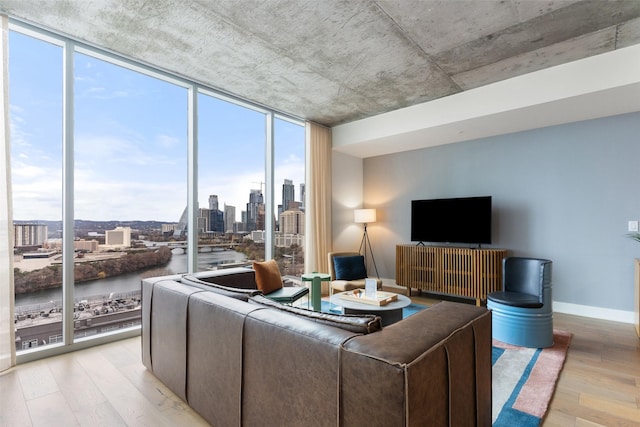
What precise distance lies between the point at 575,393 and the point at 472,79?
3.30 meters

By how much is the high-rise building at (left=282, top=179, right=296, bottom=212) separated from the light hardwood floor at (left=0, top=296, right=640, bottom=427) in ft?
9.17

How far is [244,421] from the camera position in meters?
1.57

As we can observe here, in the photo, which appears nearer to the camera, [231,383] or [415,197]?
[231,383]

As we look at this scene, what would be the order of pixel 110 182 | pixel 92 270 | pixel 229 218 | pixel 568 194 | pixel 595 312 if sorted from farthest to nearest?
pixel 229 218 < pixel 568 194 < pixel 595 312 < pixel 110 182 < pixel 92 270

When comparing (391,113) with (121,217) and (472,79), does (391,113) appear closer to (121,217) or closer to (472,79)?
(472,79)

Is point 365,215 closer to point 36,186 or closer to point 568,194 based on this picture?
point 568,194

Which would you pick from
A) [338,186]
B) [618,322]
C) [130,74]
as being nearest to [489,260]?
[618,322]

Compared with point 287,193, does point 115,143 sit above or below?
above

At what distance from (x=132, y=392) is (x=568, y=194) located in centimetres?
517

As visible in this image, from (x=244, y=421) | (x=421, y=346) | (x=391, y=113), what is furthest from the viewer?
(x=391, y=113)

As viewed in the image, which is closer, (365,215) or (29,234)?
(29,234)

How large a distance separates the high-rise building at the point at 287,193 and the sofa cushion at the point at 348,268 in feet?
3.83

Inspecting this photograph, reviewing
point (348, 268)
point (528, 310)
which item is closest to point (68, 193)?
point (348, 268)

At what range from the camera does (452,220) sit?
4.89 metres
